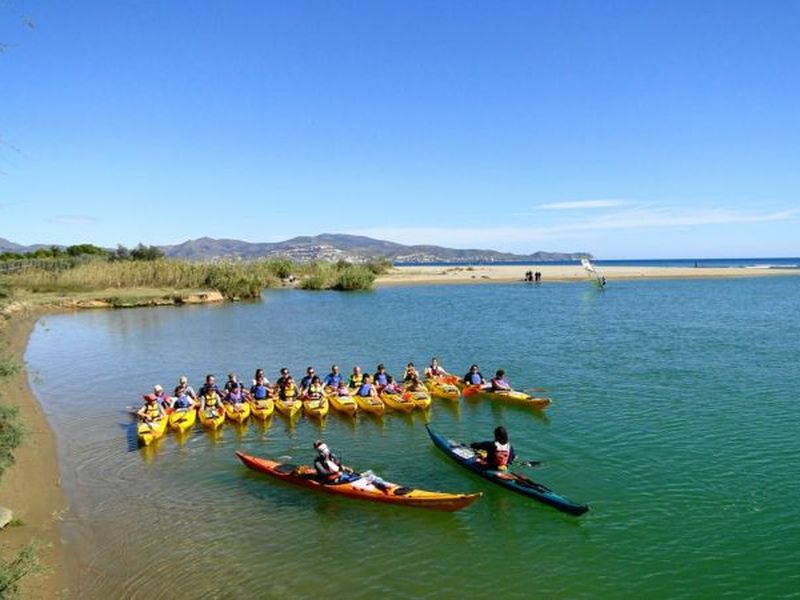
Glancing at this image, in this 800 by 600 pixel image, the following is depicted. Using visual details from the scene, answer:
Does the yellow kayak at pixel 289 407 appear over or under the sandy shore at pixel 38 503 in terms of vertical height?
over

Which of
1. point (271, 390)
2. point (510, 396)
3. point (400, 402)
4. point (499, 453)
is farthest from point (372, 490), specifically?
point (510, 396)

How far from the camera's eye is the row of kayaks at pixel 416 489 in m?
13.5

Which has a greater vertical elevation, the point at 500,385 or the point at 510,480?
the point at 500,385

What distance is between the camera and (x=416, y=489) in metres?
14.9

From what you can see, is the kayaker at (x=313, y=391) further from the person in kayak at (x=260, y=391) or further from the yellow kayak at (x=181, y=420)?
the yellow kayak at (x=181, y=420)

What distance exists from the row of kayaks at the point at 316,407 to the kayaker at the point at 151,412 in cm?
20

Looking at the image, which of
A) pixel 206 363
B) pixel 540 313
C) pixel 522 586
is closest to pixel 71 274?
pixel 206 363

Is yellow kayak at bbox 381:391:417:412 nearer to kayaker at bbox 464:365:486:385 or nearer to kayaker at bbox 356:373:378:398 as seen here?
kayaker at bbox 356:373:378:398

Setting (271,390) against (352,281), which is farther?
(352,281)

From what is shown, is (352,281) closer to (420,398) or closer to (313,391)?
(313,391)

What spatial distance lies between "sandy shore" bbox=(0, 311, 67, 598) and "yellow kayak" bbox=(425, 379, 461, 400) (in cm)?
1257

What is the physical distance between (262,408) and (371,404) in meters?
3.72

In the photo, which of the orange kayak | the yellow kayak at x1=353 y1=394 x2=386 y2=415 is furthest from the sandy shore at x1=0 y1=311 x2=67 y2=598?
the yellow kayak at x1=353 y1=394 x2=386 y2=415

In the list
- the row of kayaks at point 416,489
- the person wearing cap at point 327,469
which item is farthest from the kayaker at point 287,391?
the person wearing cap at point 327,469
